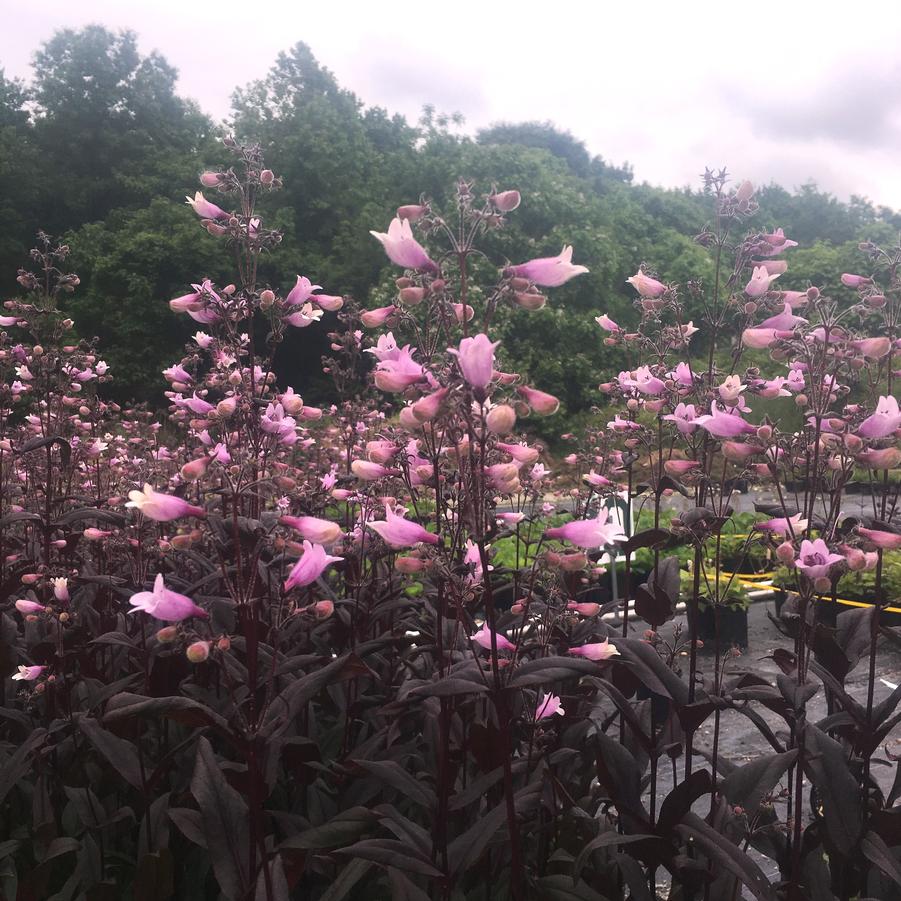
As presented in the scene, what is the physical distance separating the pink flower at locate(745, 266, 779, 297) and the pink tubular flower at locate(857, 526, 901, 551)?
2.69ft

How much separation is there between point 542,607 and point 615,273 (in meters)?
23.3

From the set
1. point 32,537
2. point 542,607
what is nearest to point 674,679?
point 542,607

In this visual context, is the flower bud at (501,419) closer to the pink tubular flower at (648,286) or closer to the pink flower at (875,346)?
the pink flower at (875,346)

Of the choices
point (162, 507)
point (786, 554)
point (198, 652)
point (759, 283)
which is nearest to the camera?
point (198, 652)

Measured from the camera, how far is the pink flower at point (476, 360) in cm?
135

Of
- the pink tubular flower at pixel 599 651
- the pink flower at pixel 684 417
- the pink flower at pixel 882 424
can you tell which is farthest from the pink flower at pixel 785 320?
the pink tubular flower at pixel 599 651

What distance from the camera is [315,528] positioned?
5.53 feet

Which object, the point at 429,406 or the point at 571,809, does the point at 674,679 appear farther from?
the point at 429,406

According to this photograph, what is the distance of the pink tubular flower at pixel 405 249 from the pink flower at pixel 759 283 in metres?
1.16

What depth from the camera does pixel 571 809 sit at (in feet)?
6.46

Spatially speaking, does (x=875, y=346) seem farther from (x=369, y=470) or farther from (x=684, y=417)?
(x=369, y=470)

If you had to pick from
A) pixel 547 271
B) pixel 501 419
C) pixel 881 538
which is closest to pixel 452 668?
pixel 501 419

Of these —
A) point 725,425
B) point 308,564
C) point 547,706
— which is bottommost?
point 547,706

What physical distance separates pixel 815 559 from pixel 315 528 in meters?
1.20
